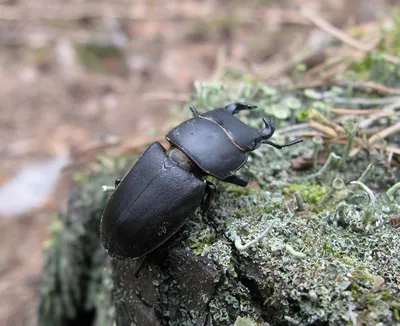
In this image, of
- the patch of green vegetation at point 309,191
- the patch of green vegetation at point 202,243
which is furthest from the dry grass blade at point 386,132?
the patch of green vegetation at point 202,243

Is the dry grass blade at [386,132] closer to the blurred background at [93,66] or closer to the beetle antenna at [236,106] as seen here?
the beetle antenna at [236,106]

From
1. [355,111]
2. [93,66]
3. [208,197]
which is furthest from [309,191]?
[93,66]

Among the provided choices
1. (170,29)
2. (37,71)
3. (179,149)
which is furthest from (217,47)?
(179,149)

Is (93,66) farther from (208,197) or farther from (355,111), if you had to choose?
(208,197)

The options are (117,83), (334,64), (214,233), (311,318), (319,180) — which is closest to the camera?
(311,318)

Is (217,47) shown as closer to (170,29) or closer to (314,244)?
(170,29)

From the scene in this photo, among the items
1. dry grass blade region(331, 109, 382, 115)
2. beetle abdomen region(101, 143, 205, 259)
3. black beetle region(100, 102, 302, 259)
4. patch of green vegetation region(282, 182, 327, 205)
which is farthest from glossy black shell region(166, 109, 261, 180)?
dry grass blade region(331, 109, 382, 115)
